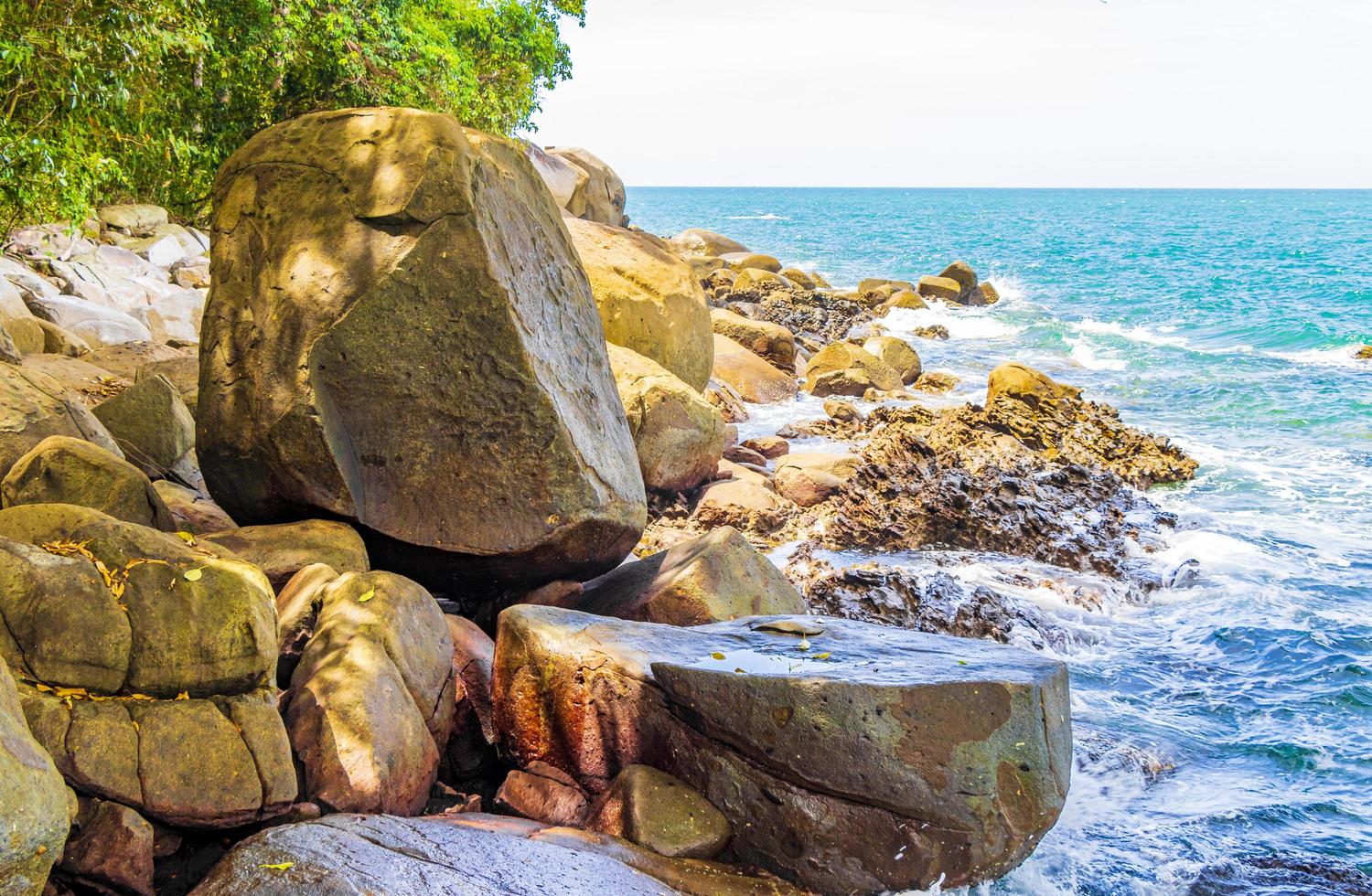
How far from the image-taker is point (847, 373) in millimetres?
18938

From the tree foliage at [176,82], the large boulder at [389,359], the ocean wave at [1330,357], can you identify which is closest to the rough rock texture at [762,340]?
the tree foliage at [176,82]

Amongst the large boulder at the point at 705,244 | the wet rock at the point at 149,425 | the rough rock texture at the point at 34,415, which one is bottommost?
the wet rock at the point at 149,425

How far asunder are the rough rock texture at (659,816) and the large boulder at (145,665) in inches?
56.1

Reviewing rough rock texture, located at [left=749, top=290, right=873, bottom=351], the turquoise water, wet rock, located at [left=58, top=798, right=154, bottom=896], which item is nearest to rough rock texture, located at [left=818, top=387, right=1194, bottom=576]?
the turquoise water

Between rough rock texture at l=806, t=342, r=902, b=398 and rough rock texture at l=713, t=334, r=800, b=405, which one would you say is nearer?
rough rock texture at l=713, t=334, r=800, b=405

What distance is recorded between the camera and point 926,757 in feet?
15.2

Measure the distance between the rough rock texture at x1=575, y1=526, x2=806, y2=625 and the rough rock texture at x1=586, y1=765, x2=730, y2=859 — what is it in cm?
166

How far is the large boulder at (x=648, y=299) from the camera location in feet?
40.7

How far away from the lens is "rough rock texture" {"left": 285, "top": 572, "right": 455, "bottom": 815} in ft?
14.4

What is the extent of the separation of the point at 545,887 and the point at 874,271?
45.3m

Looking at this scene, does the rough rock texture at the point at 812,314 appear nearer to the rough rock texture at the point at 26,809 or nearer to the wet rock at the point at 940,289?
the wet rock at the point at 940,289

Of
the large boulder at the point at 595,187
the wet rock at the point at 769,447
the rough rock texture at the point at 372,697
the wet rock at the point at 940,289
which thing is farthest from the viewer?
the large boulder at the point at 595,187

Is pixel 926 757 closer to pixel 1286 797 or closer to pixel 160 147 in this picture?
pixel 1286 797

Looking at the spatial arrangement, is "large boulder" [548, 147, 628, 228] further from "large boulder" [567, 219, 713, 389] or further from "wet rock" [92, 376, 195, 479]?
"wet rock" [92, 376, 195, 479]
